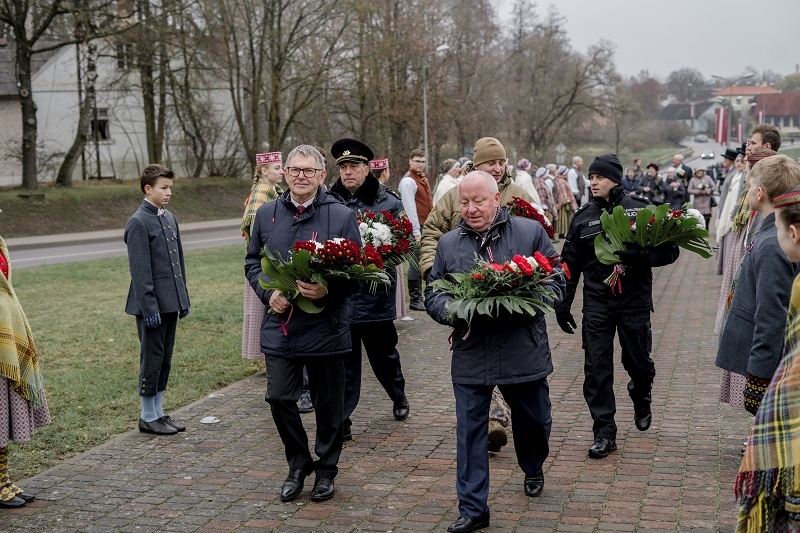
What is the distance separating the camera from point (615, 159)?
703 cm

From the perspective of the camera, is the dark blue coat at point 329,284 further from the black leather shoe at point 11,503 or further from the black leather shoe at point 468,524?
the black leather shoe at point 11,503

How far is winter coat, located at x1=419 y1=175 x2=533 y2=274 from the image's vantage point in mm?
7055

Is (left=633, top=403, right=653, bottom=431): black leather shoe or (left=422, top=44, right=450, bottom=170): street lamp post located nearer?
(left=633, top=403, right=653, bottom=431): black leather shoe

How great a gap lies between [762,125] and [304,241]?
4.41 metres

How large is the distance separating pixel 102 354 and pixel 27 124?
27.1 m

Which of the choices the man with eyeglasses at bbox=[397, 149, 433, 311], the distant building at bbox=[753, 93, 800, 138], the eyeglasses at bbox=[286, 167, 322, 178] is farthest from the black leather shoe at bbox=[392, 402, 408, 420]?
the distant building at bbox=[753, 93, 800, 138]

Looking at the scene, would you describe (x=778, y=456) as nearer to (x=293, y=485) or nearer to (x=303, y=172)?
(x=293, y=485)

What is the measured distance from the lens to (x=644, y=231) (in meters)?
6.61

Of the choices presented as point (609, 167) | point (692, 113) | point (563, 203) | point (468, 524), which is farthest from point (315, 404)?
point (692, 113)

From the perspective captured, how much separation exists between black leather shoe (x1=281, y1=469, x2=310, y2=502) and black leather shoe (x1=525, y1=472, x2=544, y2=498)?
4.61 ft

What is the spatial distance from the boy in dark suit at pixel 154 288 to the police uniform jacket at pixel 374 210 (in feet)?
4.57

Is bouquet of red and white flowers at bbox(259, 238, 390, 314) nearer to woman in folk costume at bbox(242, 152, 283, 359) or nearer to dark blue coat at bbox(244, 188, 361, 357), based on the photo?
dark blue coat at bbox(244, 188, 361, 357)

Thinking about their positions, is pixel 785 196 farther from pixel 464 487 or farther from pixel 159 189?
pixel 159 189

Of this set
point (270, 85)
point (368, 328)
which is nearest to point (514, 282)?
point (368, 328)
